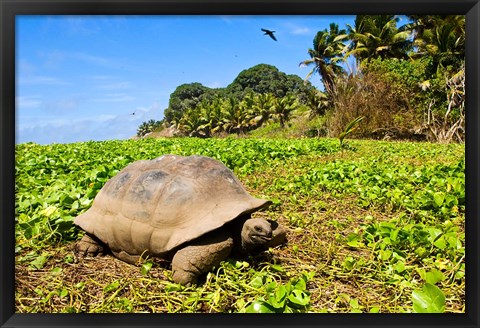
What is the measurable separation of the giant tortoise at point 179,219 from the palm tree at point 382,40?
75.2ft

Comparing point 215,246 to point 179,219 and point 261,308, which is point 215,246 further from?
point 261,308

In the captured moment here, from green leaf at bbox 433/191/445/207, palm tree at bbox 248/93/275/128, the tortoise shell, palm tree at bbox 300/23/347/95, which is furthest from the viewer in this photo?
palm tree at bbox 248/93/275/128

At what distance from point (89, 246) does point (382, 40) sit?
973 inches

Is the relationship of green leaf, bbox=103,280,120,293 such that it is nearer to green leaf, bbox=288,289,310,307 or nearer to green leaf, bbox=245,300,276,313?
green leaf, bbox=245,300,276,313

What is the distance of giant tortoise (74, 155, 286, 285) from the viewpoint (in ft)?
6.99

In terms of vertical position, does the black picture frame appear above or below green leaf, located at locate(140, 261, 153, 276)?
above

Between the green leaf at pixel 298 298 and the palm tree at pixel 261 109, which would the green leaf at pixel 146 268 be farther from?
the palm tree at pixel 261 109

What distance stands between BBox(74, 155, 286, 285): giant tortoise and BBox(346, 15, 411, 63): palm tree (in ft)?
75.2

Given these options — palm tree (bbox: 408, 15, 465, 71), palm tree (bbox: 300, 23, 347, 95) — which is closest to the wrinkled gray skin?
palm tree (bbox: 408, 15, 465, 71)

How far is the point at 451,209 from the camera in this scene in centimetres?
325

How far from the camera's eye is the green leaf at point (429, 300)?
1682mm

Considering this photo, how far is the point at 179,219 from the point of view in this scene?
7.25 ft

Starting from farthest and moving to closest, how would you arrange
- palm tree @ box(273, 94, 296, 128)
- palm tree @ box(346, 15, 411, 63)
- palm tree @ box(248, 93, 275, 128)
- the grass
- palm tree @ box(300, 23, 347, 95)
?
1. palm tree @ box(248, 93, 275, 128)
2. palm tree @ box(273, 94, 296, 128)
3. palm tree @ box(300, 23, 347, 95)
4. palm tree @ box(346, 15, 411, 63)
5. the grass

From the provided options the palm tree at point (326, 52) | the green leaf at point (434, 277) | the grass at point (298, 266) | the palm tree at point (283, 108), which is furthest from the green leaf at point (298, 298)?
the palm tree at point (283, 108)
